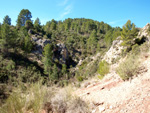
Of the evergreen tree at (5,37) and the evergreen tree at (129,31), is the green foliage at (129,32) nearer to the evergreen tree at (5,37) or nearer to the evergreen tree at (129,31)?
the evergreen tree at (129,31)

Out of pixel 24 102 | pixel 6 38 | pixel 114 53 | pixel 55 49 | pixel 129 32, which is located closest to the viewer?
pixel 24 102

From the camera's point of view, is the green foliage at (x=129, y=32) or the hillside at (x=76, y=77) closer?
the hillside at (x=76, y=77)

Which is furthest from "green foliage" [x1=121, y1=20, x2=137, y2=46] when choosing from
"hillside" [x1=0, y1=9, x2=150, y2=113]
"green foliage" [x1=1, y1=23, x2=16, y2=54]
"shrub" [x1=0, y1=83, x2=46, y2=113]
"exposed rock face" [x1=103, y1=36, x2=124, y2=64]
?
"green foliage" [x1=1, y1=23, x2=16, y2=54]

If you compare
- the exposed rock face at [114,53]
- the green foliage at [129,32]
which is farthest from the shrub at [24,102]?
the green foliage at [129,32]

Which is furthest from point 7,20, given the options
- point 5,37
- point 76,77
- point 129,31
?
point 129,31

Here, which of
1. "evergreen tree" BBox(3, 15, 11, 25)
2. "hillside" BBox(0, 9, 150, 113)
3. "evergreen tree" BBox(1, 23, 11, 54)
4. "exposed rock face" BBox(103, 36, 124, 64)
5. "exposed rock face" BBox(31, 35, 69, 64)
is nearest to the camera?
"hillside" BBox(0, 9, 150, 113)

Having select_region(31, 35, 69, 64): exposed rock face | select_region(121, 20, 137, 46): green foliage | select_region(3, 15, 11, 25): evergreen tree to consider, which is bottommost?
select_region(121, 20, 137, 46): green foliage

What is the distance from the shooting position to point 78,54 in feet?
135

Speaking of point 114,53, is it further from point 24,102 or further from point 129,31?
point 24,102

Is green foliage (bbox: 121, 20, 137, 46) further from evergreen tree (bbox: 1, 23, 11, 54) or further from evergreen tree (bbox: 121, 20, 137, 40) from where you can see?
evergreen tree (bbox: 1, 23, 11, 54)

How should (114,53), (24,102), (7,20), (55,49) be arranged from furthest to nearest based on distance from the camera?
(7,20) → (55,49) → (114,53) → (24,102)

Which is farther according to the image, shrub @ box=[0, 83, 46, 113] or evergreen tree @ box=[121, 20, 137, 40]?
evergreen tree @ box=[121, 20, 137, 40]

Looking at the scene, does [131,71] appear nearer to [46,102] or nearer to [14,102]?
[46,102]

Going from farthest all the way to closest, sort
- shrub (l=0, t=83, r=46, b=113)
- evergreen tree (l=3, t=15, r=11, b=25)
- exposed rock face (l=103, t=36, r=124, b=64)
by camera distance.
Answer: evergreen tree (l=3, t=15, r=11, b=25) < exposed rock face (l=103, t=36, r=124, b=64) < shrub (l=0, t=83, r=46, b=113)
